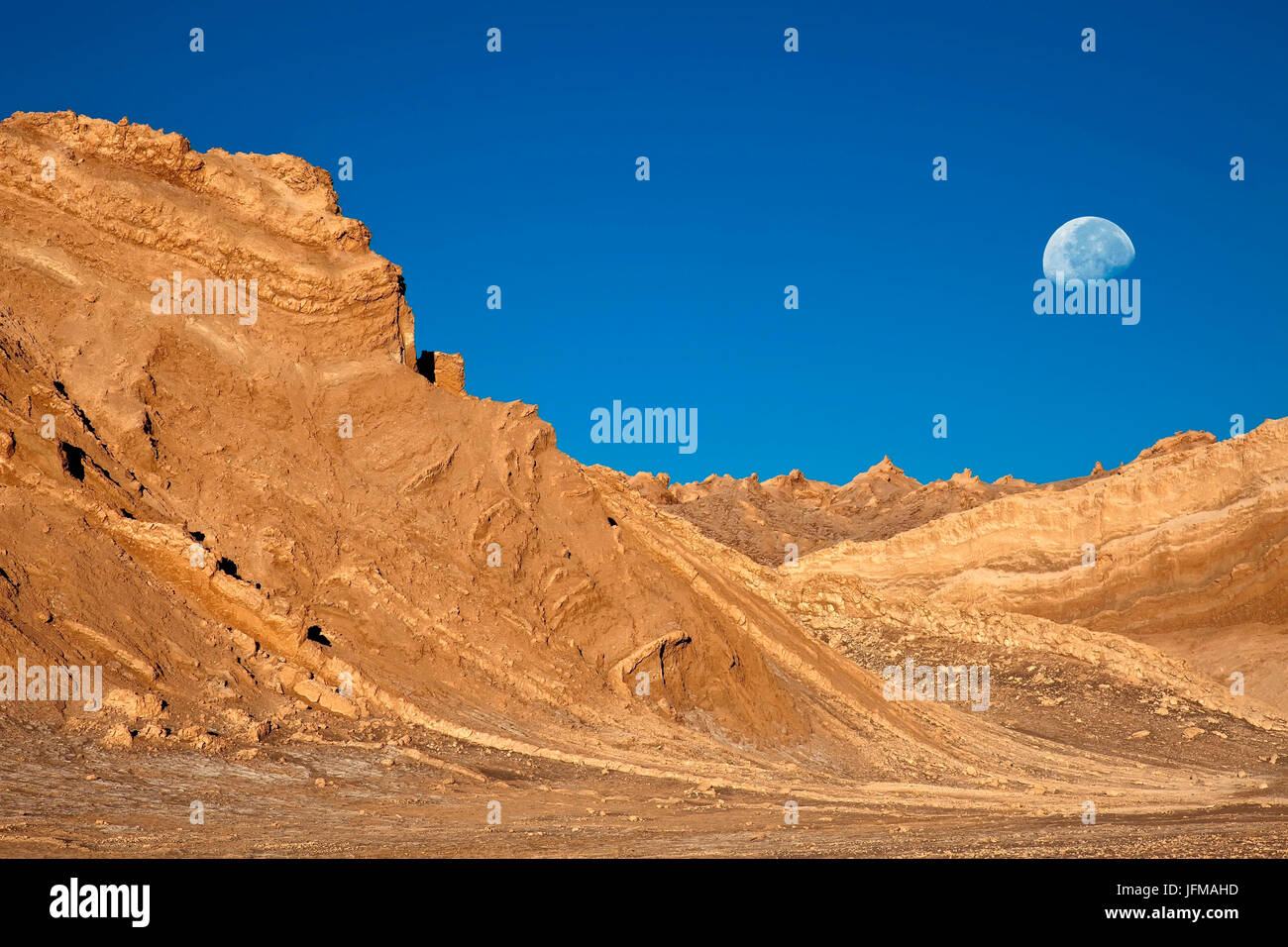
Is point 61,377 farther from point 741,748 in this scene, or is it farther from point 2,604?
point 741,748

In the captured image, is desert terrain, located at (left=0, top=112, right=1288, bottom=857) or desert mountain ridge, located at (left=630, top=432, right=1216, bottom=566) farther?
desert mountain ridge, located at (left=630, top=432, right=1216, bottom=566)

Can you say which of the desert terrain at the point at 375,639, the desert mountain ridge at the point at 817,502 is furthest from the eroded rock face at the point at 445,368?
the desert mountain ridge at the point at 817,502

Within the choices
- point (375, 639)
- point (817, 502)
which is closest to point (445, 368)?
point (375, 639)

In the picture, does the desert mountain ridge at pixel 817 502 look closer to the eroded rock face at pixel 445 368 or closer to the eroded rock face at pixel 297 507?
the eroded rock face at pixel 445 368

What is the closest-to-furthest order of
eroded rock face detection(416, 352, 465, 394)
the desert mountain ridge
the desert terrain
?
the desert terrain → eroded rock face detection(416, 352, 465, 394) → the desert mountain ridge

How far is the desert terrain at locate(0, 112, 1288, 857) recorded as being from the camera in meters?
17.5

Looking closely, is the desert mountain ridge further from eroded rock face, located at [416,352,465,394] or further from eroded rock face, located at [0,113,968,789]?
eroded rock face, located at [0,113,968,789]

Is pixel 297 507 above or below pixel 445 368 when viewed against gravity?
below

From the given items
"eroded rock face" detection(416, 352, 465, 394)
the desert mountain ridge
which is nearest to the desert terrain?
"eroded rock face" detection(416, 352, 465, 394)

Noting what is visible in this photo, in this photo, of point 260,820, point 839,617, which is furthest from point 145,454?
point 839,617

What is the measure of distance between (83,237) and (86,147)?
289cm

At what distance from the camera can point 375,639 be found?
2530 centimetres

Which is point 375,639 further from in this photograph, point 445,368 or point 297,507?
point 445,368

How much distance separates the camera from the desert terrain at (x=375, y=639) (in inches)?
690
